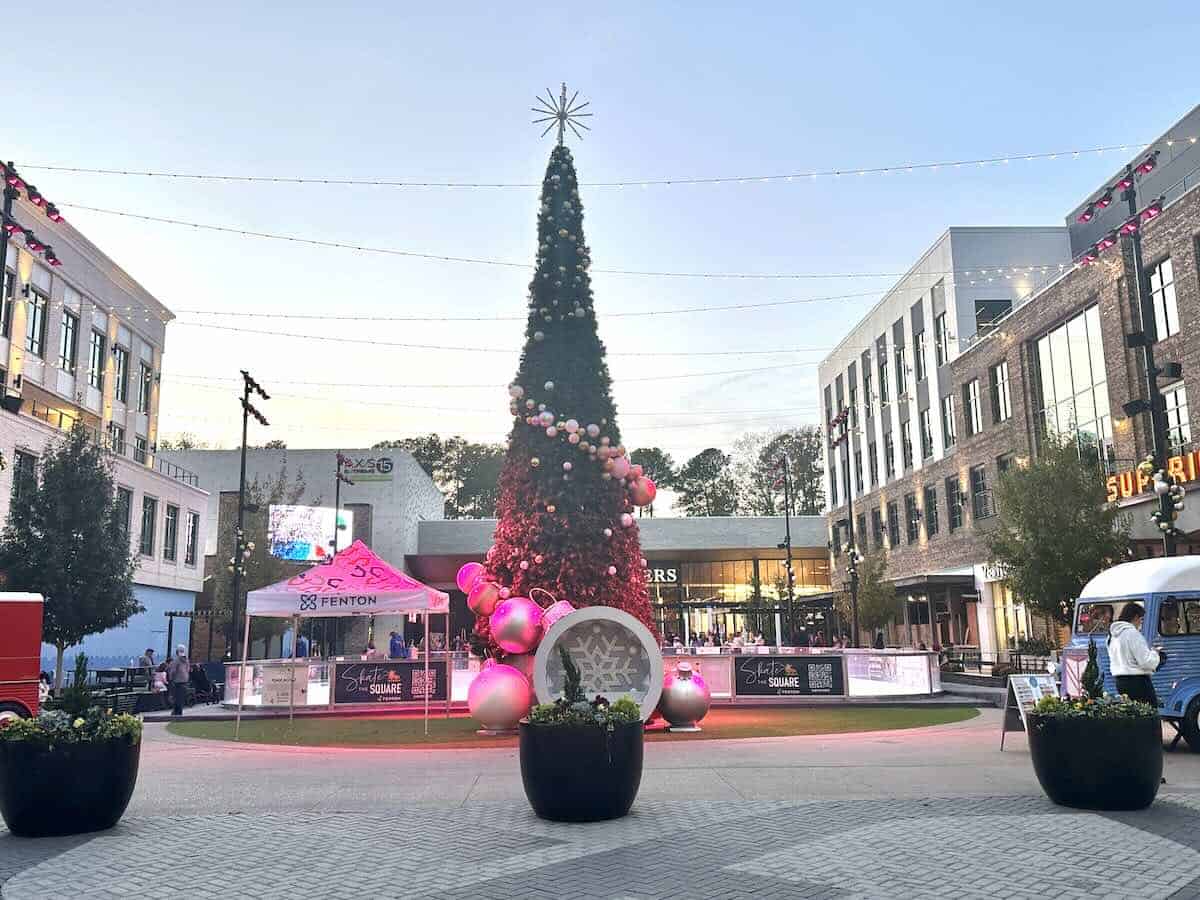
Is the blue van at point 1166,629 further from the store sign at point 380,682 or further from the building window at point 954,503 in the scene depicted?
the building window at point 954,503

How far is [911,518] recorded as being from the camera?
46375 mm

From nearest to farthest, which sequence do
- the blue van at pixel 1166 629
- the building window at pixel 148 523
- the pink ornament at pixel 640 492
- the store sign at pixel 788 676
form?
the blue van at pixel 1166 629, the pink ornament at pixel 640 492, the store sign at pixel 788 676, the building window at pixel 148 523

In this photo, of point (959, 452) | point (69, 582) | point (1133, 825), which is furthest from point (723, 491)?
point (1133, 825)

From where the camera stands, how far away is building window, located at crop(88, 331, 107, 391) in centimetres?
4281

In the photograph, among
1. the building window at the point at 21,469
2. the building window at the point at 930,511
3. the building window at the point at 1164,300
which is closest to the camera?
the building window at the point at 1164,300

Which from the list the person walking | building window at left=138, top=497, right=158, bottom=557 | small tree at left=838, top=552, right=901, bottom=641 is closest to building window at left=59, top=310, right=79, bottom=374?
building window at left=138, top=497, right=158, bottom=557

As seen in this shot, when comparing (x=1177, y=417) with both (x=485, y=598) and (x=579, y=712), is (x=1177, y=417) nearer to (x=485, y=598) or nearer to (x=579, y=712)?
(x=485, y=598)

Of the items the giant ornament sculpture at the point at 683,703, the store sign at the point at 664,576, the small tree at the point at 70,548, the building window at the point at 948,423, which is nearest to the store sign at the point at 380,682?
the giant ornament sculpture at the point at 683,703

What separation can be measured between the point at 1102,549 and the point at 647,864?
22.4 meters

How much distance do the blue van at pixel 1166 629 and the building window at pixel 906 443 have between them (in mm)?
33454

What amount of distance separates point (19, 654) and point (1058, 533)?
23414mm

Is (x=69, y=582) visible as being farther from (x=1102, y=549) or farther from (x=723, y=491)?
(x=723, y=491)

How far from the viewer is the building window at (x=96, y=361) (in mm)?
42809

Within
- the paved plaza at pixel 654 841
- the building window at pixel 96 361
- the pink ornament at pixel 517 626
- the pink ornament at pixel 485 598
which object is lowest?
the paved plaza at pixel 654 841
